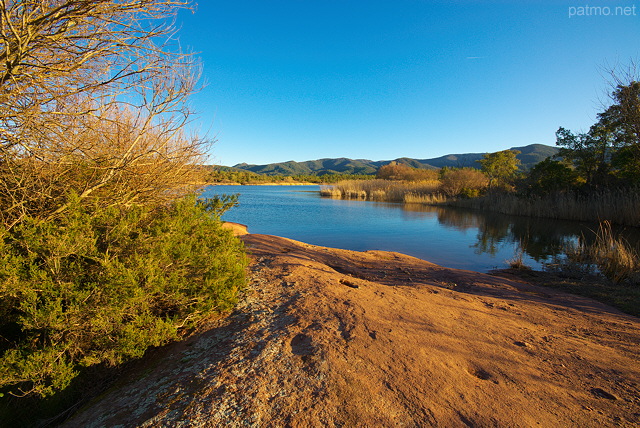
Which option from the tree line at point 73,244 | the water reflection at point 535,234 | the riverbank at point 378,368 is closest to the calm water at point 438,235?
the water reflection at point 535,234

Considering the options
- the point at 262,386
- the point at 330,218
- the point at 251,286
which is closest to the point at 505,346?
the point at 262,386

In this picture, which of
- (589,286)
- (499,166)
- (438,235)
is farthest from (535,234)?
(499,166)

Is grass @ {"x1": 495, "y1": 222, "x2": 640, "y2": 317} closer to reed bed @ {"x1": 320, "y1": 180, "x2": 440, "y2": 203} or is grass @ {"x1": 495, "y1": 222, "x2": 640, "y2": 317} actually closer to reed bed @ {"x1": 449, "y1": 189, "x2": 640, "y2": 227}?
reed bed @ {"x1": 449, "y1": 189, "x2": 640, "y2": 227}

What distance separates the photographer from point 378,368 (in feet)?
7.68

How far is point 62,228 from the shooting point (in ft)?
7.73

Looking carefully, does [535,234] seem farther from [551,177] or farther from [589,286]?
[551,177]

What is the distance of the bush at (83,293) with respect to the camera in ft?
7.16

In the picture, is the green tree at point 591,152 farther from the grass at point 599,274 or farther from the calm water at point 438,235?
the grass at point 599,274

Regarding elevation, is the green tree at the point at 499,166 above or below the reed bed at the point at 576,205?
above

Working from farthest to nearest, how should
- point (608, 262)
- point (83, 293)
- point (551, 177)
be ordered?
point (551, 177) → point (608, 262) → point (83, 293)

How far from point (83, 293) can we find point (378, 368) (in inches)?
93.8

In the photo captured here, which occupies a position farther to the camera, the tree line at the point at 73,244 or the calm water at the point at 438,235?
the calm water at the point at 438,235

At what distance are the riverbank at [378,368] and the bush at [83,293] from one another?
36 centimetres

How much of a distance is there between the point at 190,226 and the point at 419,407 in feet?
9.10
